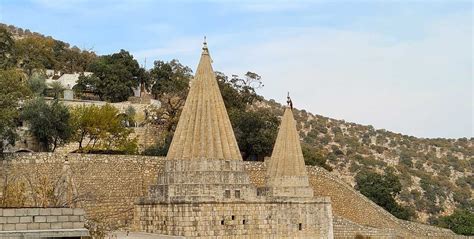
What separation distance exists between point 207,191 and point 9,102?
977cm

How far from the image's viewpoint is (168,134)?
38312 mm

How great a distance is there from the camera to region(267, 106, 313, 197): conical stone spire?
2719 cm

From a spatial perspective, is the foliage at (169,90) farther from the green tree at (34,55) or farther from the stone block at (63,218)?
the stone block at (63,218)

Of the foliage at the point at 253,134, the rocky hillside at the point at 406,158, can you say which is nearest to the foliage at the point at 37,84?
the foliage at the point at 253,134

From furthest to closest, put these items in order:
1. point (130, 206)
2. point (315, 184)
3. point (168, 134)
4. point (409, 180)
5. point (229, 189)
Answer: point (409, 180) < point (168, 134) < point (315, 184) < point (130, 206) < point (229, 189)

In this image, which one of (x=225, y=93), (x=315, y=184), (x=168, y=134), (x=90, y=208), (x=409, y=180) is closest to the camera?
(x=90, y=208)

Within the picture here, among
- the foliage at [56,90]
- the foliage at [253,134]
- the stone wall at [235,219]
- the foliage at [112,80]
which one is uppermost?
the foliage at [112,80]

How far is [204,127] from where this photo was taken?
2427cm

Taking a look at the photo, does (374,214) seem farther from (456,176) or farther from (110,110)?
(456,176)

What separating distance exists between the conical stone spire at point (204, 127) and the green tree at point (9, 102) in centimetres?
622

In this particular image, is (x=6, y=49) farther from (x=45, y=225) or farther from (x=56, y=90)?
(x=45, y=225)

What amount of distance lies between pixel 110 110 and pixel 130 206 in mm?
10078

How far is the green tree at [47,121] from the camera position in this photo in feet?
105

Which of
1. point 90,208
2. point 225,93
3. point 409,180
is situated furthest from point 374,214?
point 409,180
